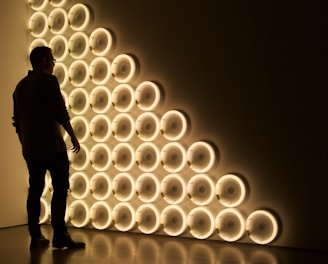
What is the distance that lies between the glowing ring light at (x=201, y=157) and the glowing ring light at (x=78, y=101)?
94cm

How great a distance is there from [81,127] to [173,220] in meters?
1.01

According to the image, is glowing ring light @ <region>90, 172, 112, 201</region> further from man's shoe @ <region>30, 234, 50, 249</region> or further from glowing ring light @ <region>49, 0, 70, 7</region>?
glowing ring light @ <region>49, 0, 70, 7</region>

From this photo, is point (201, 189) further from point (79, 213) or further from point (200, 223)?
point (79, 213)

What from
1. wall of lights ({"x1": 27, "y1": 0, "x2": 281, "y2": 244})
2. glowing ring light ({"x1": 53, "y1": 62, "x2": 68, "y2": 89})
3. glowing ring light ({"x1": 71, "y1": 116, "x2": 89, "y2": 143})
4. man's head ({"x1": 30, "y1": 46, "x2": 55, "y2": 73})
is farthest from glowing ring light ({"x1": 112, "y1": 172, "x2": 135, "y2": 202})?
man's head ({"x1": 30, "y1": 46, "x2": 55, "y2": 73})

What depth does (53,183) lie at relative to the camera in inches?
119

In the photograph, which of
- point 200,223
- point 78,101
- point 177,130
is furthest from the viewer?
point 78,101

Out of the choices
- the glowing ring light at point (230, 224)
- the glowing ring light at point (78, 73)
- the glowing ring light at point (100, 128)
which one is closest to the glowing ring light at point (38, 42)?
the glowing ring light at point (78, 73)

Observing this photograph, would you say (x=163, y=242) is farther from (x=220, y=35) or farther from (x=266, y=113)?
(x=220, y=35)

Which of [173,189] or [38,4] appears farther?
[38,4]

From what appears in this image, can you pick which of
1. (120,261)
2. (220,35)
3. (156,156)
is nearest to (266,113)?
(220,35)

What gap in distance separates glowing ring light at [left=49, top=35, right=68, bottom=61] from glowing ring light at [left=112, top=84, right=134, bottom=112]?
574 mm

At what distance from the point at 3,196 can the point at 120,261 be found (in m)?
1.60

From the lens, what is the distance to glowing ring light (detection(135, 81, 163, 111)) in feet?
11.5

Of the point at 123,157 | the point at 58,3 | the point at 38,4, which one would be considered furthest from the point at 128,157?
the point at 38,4
